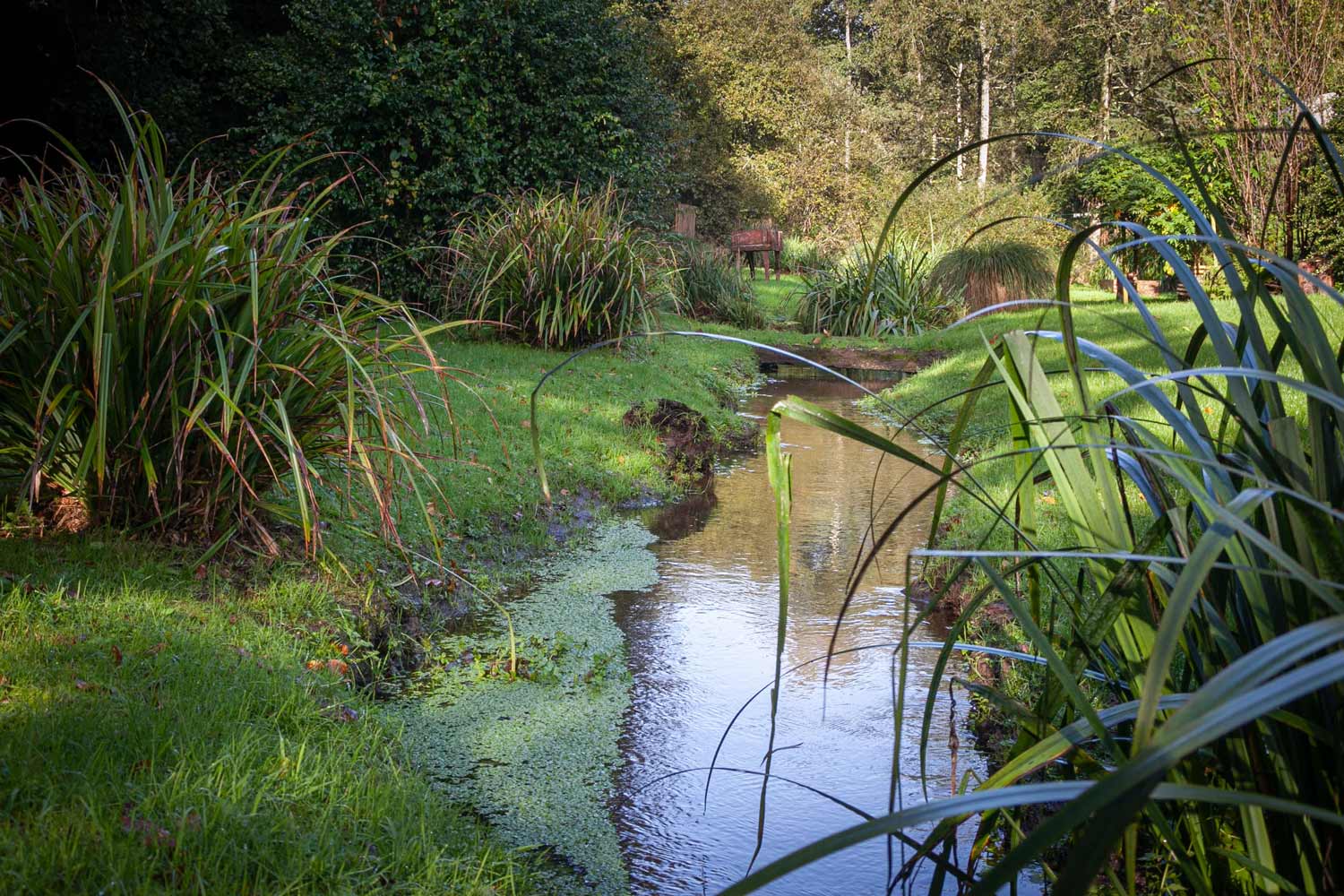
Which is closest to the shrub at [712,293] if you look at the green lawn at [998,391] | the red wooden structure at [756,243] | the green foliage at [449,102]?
the green lawn at [998,391]

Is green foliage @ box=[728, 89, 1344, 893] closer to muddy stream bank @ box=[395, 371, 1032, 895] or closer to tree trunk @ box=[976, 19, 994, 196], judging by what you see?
muddy stream bank @ box=[395, 371, 1032, 895]

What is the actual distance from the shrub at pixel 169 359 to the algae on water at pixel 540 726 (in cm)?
59

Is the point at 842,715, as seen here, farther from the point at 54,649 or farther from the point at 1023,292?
the point at 1023,292

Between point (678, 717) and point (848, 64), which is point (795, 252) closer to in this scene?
point (848, 64)

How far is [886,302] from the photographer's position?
1353 cm

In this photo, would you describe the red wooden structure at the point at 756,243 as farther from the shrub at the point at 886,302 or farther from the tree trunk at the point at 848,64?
the tree trunk at the point at 848,64

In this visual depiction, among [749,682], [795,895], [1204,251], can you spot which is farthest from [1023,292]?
[795,895]

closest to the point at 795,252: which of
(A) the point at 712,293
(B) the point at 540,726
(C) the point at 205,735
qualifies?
(A) the point at 712,293

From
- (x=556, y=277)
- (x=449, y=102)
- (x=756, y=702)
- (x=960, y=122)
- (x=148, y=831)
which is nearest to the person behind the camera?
(x=148, y=831)

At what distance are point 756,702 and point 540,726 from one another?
737 millimetres

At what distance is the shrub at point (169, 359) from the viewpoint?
9.93 feet

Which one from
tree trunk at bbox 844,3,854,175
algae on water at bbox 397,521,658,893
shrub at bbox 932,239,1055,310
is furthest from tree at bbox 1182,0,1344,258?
tree trunk at bbox 844,3,854,175

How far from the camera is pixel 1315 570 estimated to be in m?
1.30

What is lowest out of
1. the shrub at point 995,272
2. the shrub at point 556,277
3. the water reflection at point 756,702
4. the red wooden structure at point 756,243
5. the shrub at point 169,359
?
the water reflection at point 756,702
